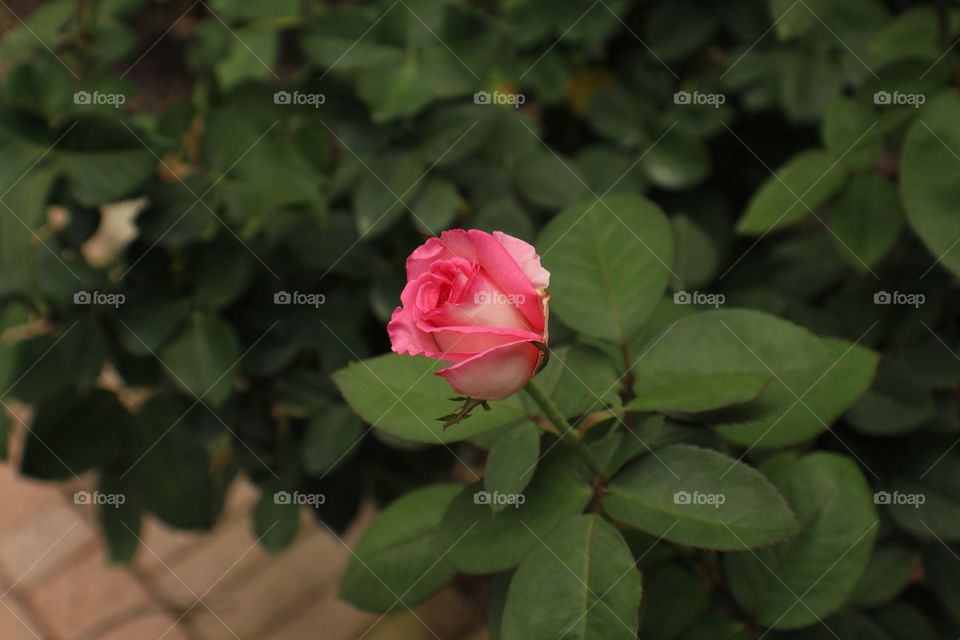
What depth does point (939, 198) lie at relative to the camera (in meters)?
0.81

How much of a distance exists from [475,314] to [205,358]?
2.05 feet

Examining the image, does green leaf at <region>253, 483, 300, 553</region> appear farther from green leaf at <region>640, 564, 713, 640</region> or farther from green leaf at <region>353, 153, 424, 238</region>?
green leaf at <region>640, 564, 713, 640</region>

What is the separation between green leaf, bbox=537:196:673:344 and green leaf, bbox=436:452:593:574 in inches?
4.8

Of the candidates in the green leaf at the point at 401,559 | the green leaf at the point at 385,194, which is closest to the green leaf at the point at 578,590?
the green leaf at the point at 401,559

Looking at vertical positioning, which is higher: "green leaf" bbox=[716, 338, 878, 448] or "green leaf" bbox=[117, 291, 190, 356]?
"green leaf" bbox=[117, 291, 190, 356]

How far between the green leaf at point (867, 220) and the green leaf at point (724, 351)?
0.31 metres

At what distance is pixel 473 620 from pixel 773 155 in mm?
836

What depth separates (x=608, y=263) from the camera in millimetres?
738

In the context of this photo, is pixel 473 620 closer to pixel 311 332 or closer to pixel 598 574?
pixel 311 332

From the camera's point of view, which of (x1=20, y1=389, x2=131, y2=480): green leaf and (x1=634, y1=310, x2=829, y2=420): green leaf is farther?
(x1=20, y1=389, x2=131, y2=480): green leaf

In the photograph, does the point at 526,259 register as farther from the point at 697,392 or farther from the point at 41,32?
the point at 41,32

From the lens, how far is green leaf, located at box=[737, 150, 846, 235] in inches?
37.3

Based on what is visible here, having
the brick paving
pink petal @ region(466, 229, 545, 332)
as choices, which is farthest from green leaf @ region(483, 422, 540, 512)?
the brick paving

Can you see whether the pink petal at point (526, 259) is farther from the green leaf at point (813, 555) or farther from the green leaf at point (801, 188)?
the green leaf at point (801, 188)
